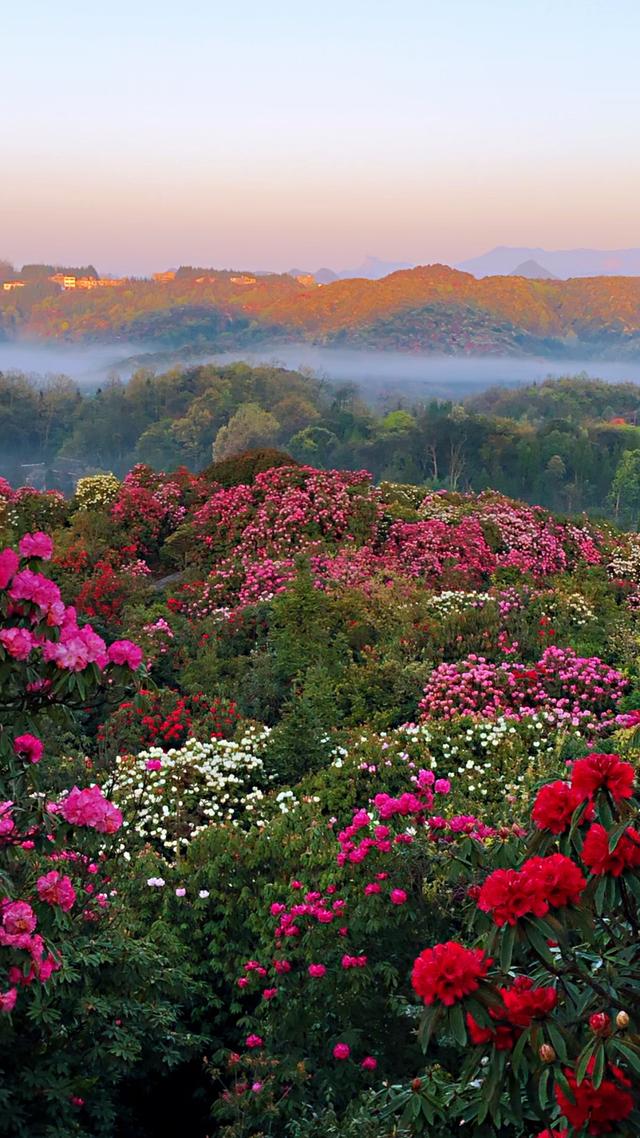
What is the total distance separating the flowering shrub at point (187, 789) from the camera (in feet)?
22.0

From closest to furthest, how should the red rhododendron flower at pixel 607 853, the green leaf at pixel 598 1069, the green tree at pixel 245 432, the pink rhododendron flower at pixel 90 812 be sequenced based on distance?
the green leaf at pixel 598 1069 → the red rhododendron flower at pixel 607 853 → the pink rhododendron flower at pixel 90 812 → the green tree at pixel 245 432

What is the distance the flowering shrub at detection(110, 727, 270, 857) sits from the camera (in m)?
6.71

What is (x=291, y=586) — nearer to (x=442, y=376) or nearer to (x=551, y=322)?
(x=442, y=376)

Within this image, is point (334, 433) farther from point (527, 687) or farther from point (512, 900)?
point (512, 900)

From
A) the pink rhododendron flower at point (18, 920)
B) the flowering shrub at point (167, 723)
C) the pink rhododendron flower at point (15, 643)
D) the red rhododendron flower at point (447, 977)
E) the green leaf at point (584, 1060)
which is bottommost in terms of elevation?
the flowering shrub at point (167, 723)

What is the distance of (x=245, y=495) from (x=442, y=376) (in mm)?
142368

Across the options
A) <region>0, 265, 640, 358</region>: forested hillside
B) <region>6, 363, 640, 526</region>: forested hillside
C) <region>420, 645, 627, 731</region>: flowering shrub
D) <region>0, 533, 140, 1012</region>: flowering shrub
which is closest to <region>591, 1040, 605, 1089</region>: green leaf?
<region>0, 533, 140, 1012</region>: flowering shrub

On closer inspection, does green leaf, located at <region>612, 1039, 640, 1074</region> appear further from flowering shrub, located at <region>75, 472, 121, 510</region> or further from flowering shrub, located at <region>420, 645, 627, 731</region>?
flowering shrub, located at <region>75, 472, 121, 510</region>

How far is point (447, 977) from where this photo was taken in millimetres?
2197

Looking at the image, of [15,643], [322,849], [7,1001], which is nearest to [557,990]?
[15,643]

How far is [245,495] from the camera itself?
14.6 m

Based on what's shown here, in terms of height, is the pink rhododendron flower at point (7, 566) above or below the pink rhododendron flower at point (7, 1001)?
above

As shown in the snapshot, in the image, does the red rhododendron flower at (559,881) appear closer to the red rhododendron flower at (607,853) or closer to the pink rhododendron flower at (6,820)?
the red rhododendron flower at (607,853)

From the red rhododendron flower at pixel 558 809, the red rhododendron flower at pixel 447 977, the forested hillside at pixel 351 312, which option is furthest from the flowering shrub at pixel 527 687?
the forested hillside at pixel 351 312
